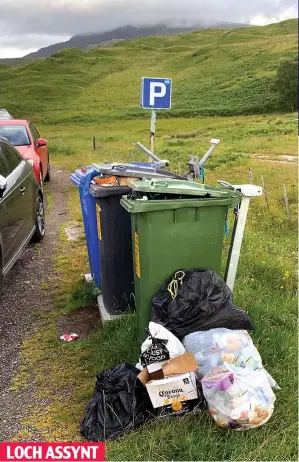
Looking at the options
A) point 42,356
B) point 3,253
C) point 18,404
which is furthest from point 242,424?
point 3,253

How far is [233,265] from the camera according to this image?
3.88 m

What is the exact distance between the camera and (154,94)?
742 cm

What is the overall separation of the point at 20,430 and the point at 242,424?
4.56 ft

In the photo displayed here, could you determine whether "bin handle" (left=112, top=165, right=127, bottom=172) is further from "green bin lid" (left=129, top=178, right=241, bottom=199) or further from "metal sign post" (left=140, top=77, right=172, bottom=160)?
"metal sign post" (left=140, top=77, right=172, bottom=160)

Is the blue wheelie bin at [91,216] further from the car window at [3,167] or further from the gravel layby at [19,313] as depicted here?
the car window at [3,167]

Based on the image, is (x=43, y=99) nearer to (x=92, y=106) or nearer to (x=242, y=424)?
(x=92, y=106)

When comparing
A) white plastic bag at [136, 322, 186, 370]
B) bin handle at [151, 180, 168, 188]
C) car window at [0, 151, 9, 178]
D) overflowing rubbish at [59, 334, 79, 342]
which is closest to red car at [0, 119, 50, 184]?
car window at [0, 151, 9, 178]

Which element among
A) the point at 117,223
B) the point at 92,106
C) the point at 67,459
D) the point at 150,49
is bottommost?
the point at 67,459

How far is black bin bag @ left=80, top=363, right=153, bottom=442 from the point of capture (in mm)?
2879

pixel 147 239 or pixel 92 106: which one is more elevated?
pixel 92 106

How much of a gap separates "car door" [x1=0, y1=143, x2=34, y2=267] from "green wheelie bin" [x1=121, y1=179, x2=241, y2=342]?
177 cm

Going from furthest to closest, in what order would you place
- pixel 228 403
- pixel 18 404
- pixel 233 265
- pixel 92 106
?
pixel 92 106
pixel 233 265
pixel 18 404
pixel 228 403

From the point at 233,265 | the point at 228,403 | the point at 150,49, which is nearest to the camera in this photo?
the point at 228,403

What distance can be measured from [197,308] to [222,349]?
1.09 feet
